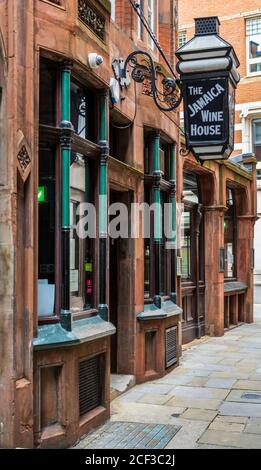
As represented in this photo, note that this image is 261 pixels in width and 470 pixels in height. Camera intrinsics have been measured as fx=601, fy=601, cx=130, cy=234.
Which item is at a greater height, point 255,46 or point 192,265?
point 255,46

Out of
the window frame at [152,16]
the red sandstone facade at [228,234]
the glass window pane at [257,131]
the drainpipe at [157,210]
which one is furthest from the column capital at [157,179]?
the glass window pane at [257,131]

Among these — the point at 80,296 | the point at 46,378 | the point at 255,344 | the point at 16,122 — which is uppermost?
the point at 16,122

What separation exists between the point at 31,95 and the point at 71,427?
326cm

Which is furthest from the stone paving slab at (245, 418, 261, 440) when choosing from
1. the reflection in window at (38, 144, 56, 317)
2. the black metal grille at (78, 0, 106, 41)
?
the black metal grille at (78, 0, 106, 41)

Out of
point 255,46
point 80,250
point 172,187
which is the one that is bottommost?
point 80,250

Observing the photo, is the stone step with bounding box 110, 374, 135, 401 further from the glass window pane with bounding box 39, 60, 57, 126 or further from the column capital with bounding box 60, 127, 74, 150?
the glass window pane with bounding box 39, 60, 57, 126

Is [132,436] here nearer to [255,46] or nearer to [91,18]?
[91,18]

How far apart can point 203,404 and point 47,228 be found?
3331 mm

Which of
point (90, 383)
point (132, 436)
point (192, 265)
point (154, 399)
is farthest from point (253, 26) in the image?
point (132, 436)

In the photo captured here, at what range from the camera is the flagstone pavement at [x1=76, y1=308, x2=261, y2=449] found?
6.31 m

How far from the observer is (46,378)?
5.86 metres

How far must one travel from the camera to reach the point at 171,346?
32.4 feet

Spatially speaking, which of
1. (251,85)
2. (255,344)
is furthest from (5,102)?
(251,85)

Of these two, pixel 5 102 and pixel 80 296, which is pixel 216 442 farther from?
pixel 5 102
